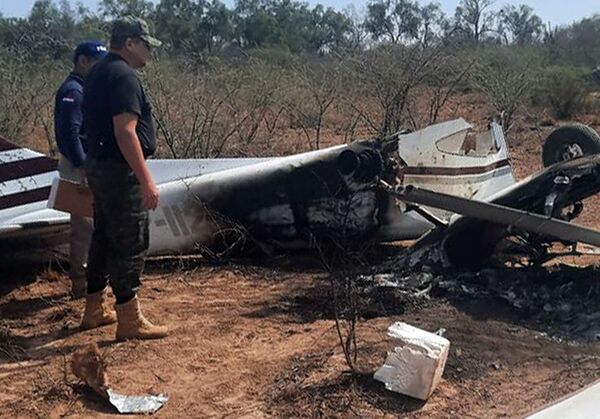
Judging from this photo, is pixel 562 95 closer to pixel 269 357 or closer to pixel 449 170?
pixel 449 170

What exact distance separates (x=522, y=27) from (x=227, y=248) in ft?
189

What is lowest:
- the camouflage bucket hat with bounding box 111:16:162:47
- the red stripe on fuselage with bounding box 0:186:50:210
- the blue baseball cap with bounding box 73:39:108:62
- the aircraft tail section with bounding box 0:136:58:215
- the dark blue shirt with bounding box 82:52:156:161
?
the red stripe on fuselage with bounding box 0:186:50:210

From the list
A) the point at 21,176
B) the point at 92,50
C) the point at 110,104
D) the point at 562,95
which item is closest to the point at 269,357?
the point at 110,104

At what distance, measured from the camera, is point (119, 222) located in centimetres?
452

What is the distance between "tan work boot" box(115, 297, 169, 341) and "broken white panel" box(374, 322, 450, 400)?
154 cm

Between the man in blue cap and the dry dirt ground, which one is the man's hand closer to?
the dry dirt ground

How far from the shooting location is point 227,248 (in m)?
6.50

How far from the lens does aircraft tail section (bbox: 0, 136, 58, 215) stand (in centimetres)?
603

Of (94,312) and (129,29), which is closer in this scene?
(129,29)

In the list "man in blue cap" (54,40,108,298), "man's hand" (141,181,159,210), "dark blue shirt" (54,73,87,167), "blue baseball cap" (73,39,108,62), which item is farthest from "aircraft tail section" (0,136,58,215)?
"man's hand" (141,181,159,210)

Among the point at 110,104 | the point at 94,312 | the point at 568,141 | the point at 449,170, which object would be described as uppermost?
the point at 110,104

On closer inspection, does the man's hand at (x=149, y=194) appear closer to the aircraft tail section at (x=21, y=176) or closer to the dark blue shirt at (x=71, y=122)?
the dark blue shirt at (x=71, y=122)

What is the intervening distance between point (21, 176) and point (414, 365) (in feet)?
12.2

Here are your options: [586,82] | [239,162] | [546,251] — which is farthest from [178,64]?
[586,82]
